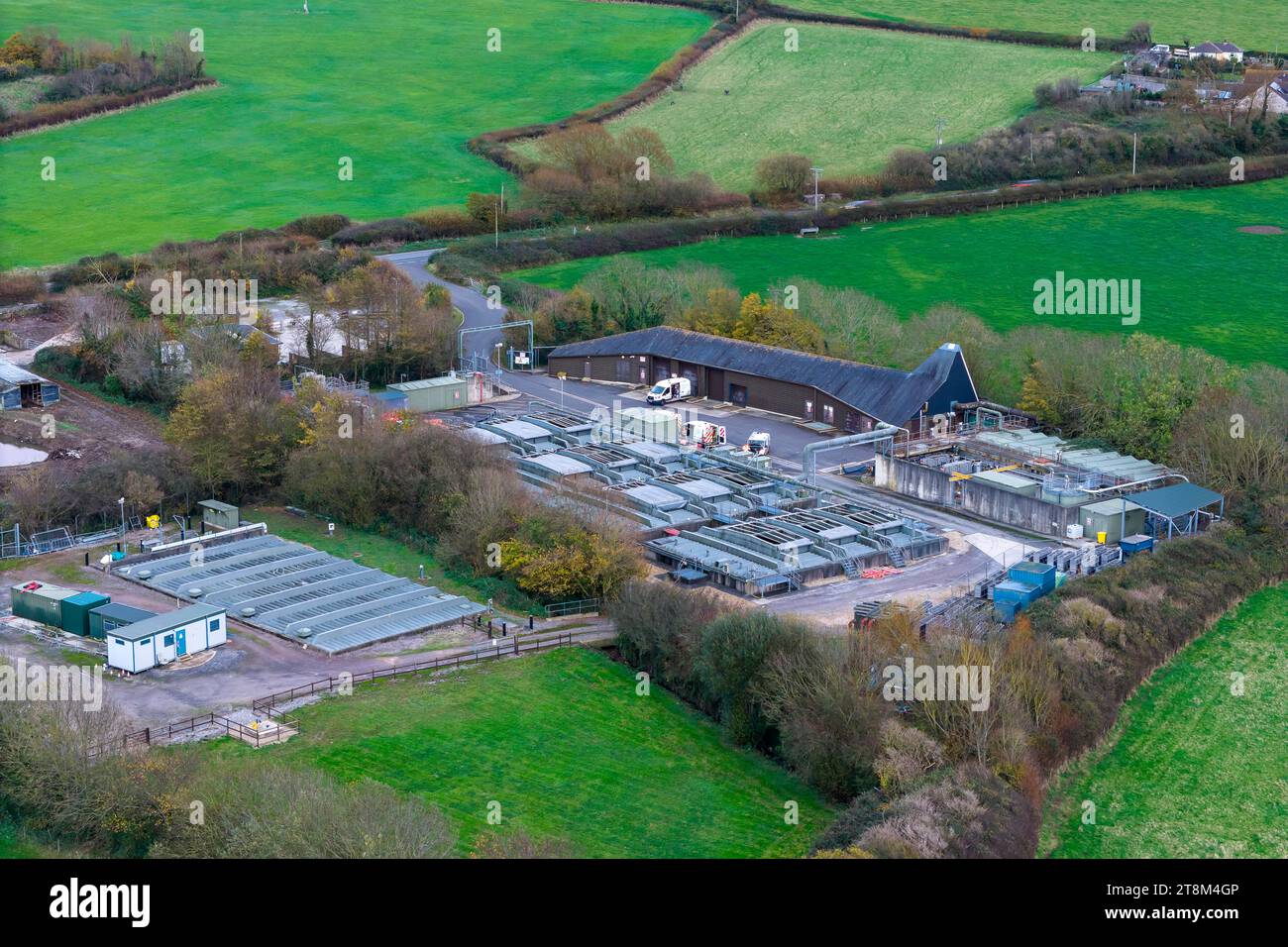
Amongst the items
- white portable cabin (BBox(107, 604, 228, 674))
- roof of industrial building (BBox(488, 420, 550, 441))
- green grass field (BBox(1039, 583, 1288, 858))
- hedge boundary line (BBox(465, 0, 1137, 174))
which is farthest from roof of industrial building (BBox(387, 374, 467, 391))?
hedge boundary line (BBox(465, 0, 1137, 174))

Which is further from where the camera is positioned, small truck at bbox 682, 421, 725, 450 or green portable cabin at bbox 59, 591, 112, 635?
small truck at bbox 682, 421, 725, 450

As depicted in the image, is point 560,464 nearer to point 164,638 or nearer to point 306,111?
point 164,638

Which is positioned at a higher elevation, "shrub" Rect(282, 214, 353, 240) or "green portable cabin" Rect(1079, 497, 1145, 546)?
"shrub" Rect(282, 214, 353, 240)

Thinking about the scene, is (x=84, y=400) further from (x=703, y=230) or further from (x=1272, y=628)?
(x=1272, y=628)

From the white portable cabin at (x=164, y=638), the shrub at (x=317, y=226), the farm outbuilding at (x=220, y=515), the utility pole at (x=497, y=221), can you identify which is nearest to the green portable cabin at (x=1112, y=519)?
the white portable cabin at (x=164, y=638)

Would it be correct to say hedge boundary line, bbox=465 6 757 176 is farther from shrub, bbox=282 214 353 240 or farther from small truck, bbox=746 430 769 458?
small truck, bbox=746 430 769 458

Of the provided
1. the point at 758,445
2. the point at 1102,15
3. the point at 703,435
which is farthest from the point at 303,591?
the point at 1102,15

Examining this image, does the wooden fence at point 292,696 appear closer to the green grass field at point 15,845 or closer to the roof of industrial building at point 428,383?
the green grass field at point 15,845
